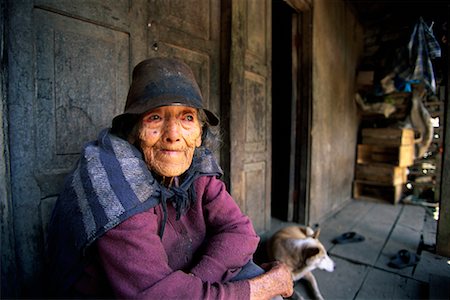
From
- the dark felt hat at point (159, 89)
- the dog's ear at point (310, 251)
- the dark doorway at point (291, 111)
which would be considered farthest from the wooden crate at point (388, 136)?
the dark felt hat at point (159, 89)

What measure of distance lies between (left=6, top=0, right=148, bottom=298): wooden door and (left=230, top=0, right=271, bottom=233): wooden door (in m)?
1.20

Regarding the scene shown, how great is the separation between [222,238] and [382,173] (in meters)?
5.29

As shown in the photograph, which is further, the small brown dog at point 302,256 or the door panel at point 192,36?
the small brown dog at point 302,256

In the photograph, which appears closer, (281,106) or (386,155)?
(281,106)

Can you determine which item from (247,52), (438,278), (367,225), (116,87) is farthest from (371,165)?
(116,87)

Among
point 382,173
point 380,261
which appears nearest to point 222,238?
point 380,261

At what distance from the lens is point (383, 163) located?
5.47 metres

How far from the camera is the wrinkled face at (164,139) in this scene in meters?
1.19

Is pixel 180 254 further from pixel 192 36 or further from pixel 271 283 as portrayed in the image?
pixel 192 36

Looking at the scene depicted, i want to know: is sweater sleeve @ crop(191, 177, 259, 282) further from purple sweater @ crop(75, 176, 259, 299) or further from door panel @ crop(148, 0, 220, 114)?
door panel @ crop(148, 0, 220, 114)

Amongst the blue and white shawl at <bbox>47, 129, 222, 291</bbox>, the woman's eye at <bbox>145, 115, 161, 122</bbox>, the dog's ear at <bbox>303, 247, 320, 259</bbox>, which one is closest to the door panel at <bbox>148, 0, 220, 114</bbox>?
the woman's eye at <bbox>145, 115, 161, 122</bbox>

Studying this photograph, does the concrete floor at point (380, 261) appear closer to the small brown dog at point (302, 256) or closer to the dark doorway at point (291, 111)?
the small brown dog at point (302, 256)

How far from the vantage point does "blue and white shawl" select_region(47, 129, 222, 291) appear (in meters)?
0.95

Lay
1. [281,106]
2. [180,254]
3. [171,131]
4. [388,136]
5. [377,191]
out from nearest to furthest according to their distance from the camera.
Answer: [171,131] < [180,254] < [281,106] < [388,136] < [377,191]
